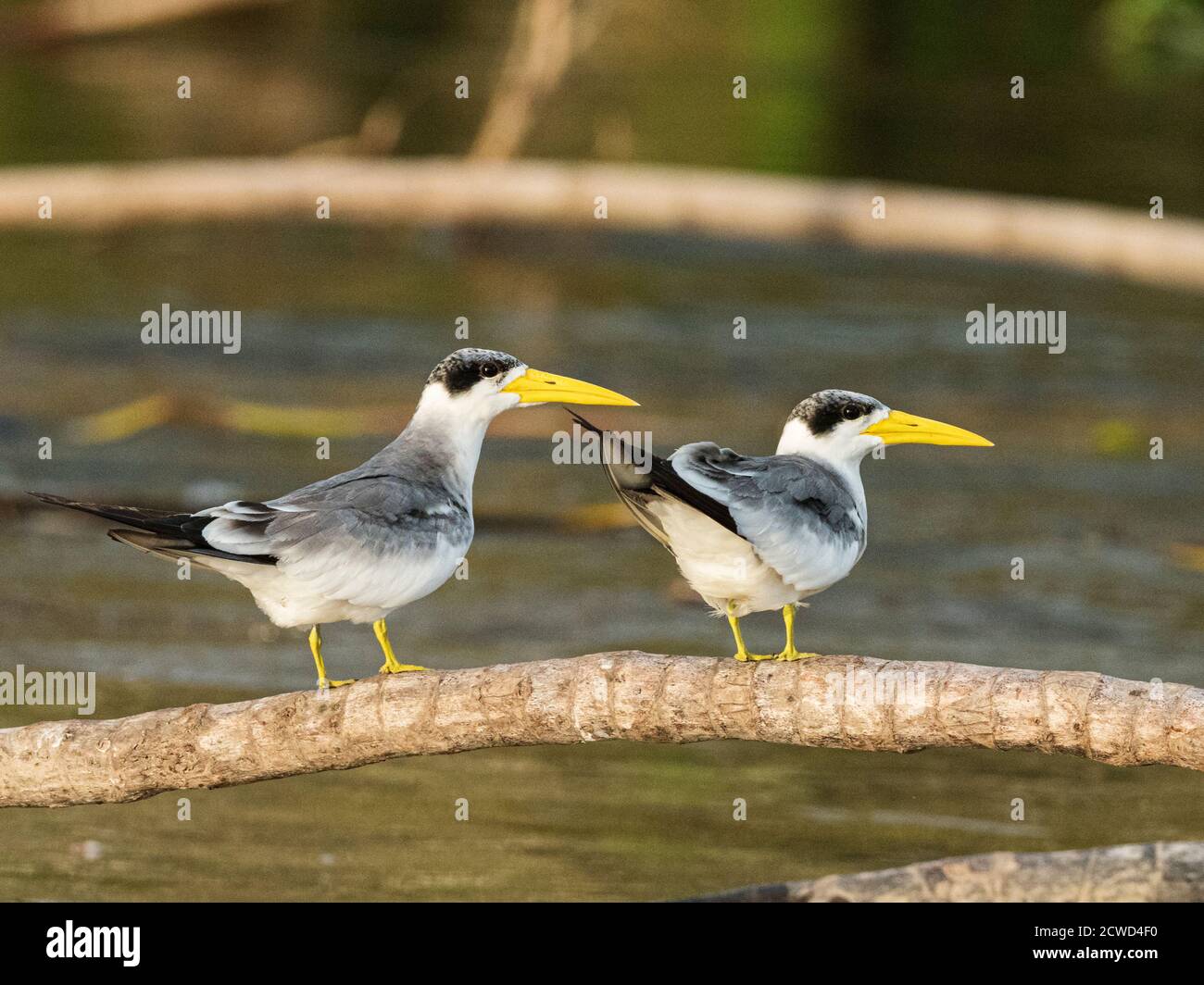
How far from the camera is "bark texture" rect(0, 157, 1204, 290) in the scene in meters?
16.0

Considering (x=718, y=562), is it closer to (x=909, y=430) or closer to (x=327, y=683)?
(x=909, y=430)

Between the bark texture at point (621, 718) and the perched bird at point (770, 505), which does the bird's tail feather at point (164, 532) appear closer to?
the bark texture at point (621, 718)

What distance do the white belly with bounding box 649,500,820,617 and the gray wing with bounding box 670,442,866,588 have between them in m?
0.05

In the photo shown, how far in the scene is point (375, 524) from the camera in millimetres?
4820

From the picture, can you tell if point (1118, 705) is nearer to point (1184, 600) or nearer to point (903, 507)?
point (1184, 600)

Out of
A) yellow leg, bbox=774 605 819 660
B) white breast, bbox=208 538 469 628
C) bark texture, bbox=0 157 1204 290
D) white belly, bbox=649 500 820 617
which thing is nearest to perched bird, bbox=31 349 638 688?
white breast, bbox=208 538 469 628

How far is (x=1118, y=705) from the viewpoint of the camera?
4.48 metres

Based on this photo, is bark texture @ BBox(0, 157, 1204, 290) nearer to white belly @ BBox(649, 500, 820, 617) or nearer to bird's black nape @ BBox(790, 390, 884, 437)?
bird's black nape @ BBox(790, 390, 884, 437)

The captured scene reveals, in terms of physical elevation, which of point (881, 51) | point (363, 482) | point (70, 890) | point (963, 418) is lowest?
point (70, 890)

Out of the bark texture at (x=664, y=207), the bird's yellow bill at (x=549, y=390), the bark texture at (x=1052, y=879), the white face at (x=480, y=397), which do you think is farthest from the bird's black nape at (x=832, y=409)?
the bark texture at (x=664, y=207)

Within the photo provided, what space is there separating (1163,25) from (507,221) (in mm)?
14370

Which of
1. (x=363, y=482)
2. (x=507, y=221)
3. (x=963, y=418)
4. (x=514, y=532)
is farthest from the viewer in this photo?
(x=507, y=221)

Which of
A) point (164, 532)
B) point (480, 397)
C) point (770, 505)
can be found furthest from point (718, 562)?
point (164, 532)
